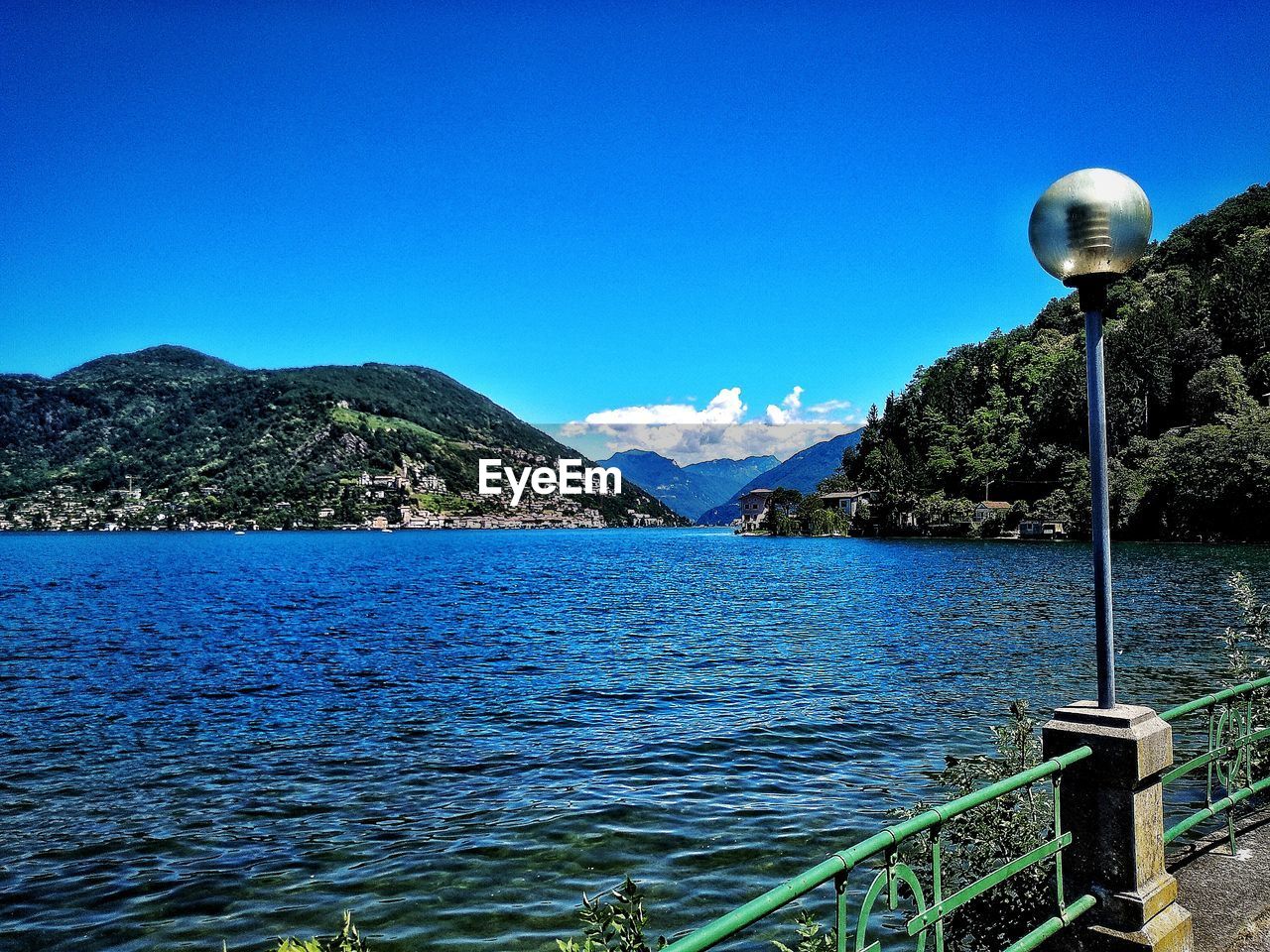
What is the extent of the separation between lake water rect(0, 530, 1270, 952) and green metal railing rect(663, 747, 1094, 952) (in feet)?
17.2

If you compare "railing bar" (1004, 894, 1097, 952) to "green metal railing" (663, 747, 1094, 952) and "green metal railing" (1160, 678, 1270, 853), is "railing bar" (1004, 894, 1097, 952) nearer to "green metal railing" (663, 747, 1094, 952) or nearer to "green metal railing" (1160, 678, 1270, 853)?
"green metal railing" (663, 747, 1094, 952)

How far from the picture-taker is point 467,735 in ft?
57.7

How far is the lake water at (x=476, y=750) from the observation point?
32.6 feet

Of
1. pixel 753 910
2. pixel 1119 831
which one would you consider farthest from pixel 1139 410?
pixel 753 910

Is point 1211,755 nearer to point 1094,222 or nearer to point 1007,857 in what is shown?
point 1007,857

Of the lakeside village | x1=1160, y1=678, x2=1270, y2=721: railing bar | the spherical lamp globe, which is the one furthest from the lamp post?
the lakeside village

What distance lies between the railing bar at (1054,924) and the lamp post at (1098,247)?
3.65 ft

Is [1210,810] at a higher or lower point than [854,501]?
lower

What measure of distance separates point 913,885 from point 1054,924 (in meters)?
1.61

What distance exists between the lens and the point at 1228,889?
234 inches

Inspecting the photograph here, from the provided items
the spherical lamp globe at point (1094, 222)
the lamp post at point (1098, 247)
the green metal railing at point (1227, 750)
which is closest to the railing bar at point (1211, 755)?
the green metal railing at point (1227, 750)

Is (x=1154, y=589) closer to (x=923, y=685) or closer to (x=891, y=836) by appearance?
(x=923, y=685)

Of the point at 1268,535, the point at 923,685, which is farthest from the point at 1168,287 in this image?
the point at 923,685

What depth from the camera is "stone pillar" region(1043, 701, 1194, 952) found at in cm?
473
